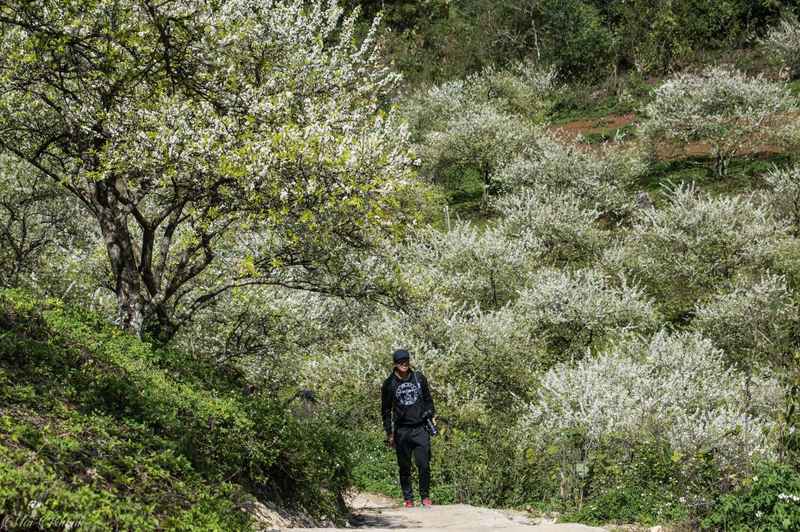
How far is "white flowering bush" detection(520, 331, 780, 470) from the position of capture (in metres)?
15.5

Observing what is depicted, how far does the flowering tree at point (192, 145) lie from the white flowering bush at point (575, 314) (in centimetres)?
1512

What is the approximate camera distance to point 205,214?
10.3m

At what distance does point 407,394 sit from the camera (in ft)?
33.6

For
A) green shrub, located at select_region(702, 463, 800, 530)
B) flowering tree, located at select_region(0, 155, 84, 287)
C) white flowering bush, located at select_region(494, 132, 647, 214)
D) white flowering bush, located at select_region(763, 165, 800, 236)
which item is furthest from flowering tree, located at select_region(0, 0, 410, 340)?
white flowering bush, located at select_region(494, 132, 647, 214)

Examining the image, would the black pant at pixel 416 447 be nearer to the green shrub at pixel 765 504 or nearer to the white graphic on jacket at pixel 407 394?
the white graphic on jacket at pixel 407 394

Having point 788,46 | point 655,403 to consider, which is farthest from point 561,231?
point 788,46

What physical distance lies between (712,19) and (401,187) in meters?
77.5

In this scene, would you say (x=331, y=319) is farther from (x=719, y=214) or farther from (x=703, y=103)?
(x=703, y=103)

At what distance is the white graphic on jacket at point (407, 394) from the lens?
10242mm

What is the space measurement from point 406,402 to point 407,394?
0.11m

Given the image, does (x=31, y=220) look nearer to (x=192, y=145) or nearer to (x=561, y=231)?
(x=192, y=145)

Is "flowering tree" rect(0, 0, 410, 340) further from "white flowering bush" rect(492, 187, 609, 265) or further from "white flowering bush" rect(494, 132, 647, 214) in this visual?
"white flowering bush" rect(494, 132, 647, 214)

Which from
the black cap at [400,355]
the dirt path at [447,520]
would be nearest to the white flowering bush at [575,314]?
the dirt path at [447,520]

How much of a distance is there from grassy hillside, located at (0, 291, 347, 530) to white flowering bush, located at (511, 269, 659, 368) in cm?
1732
